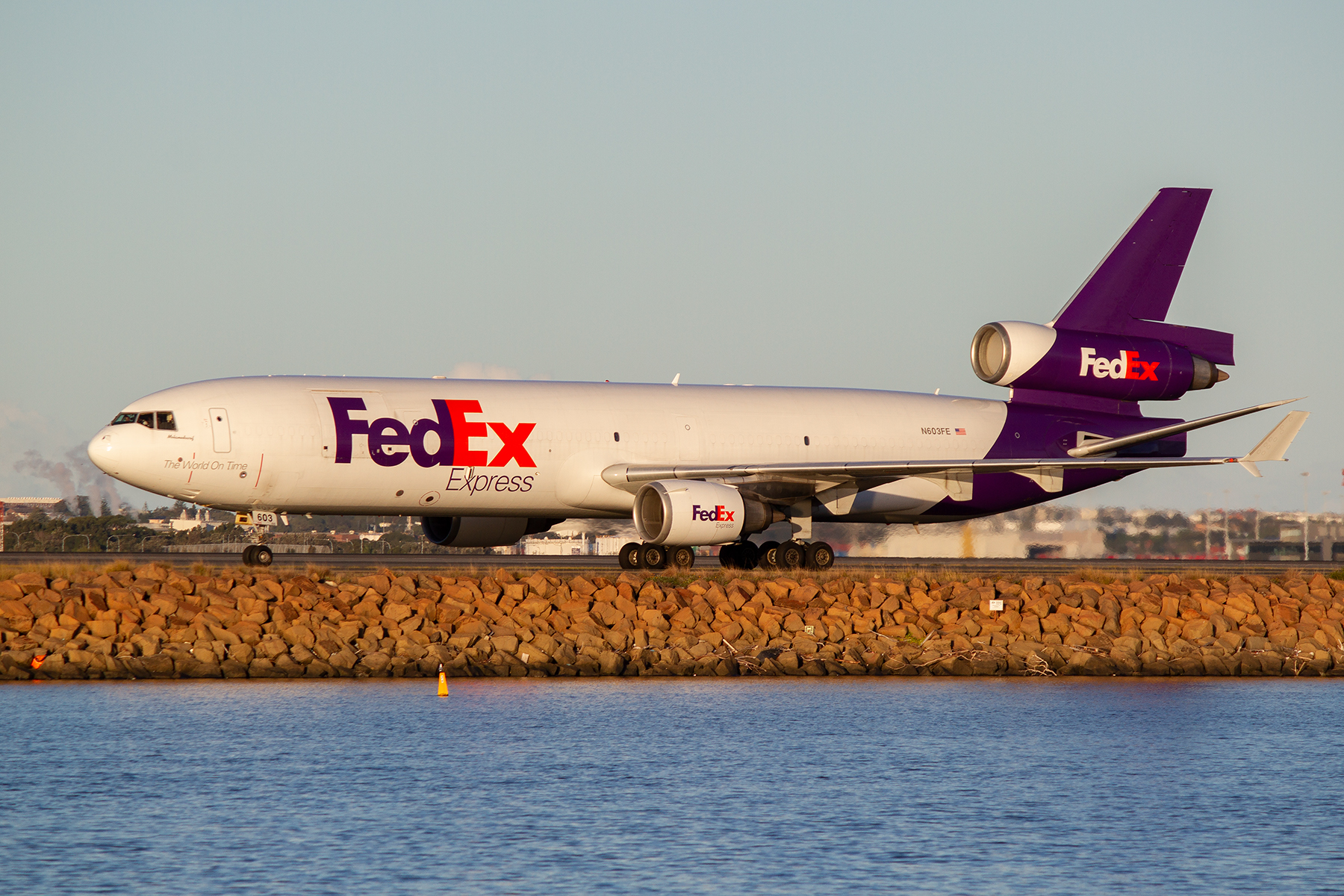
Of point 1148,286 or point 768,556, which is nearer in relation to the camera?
point 768,556

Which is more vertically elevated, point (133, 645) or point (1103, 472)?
point (1103, 472)

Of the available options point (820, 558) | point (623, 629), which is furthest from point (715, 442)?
point (623, 629)

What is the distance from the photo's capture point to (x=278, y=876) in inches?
516

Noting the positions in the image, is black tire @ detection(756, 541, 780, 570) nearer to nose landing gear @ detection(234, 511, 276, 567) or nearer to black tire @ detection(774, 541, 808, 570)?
black tire @ detection(774, 541, 808, 570)

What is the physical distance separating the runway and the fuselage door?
7.52 feet

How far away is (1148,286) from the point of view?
40.3 meters

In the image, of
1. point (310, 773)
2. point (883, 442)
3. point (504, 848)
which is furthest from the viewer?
point (883, 442)

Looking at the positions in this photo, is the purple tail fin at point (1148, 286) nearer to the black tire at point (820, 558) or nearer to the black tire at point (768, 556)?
the black tire at point (820, 558)

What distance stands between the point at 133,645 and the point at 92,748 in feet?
20.6

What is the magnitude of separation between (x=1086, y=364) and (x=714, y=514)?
1157 cm

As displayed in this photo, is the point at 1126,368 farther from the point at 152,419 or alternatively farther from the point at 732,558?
the point at 152,419

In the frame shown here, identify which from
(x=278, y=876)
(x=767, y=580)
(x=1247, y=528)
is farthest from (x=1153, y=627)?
(x=1247, y=528)

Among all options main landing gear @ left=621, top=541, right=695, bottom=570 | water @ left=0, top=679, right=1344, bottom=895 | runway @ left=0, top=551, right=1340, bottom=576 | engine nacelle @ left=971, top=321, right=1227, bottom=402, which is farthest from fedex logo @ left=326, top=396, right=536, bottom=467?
engine nacelle @ left=971, top=321, right=1227, bottom=402

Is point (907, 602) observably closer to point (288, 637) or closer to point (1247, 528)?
point (288, 637)
